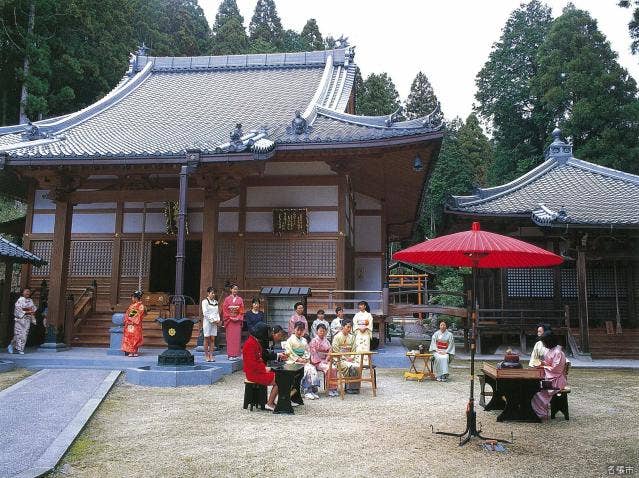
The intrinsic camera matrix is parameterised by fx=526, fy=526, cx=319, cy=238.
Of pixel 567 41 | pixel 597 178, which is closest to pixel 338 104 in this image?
pixel 597 178

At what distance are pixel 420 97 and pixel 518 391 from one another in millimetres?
48436

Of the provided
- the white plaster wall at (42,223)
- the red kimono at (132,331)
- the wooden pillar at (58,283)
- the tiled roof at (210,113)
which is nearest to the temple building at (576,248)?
the tiled roof at (210,113)

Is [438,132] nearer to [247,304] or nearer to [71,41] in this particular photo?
[247,304]

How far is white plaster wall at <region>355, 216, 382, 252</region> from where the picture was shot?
733 inches

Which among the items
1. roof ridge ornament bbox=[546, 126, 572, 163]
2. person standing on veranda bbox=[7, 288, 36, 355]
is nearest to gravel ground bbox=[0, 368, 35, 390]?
person standing on veranda bbox=[7, 288, 36, 355]

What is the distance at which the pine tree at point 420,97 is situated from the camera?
168 feet

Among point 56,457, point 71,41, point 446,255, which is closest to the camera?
point 56,457

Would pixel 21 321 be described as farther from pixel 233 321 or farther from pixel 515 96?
pixel 515 96

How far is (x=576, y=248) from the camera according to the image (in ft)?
46.9

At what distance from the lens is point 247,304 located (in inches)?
548

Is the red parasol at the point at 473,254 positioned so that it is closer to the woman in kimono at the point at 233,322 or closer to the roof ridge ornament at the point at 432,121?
the woman in kimono at the point at 233,322

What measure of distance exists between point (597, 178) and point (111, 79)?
26.7 meters

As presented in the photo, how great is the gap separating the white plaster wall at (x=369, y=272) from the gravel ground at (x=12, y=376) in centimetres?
1106

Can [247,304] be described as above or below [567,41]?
below
